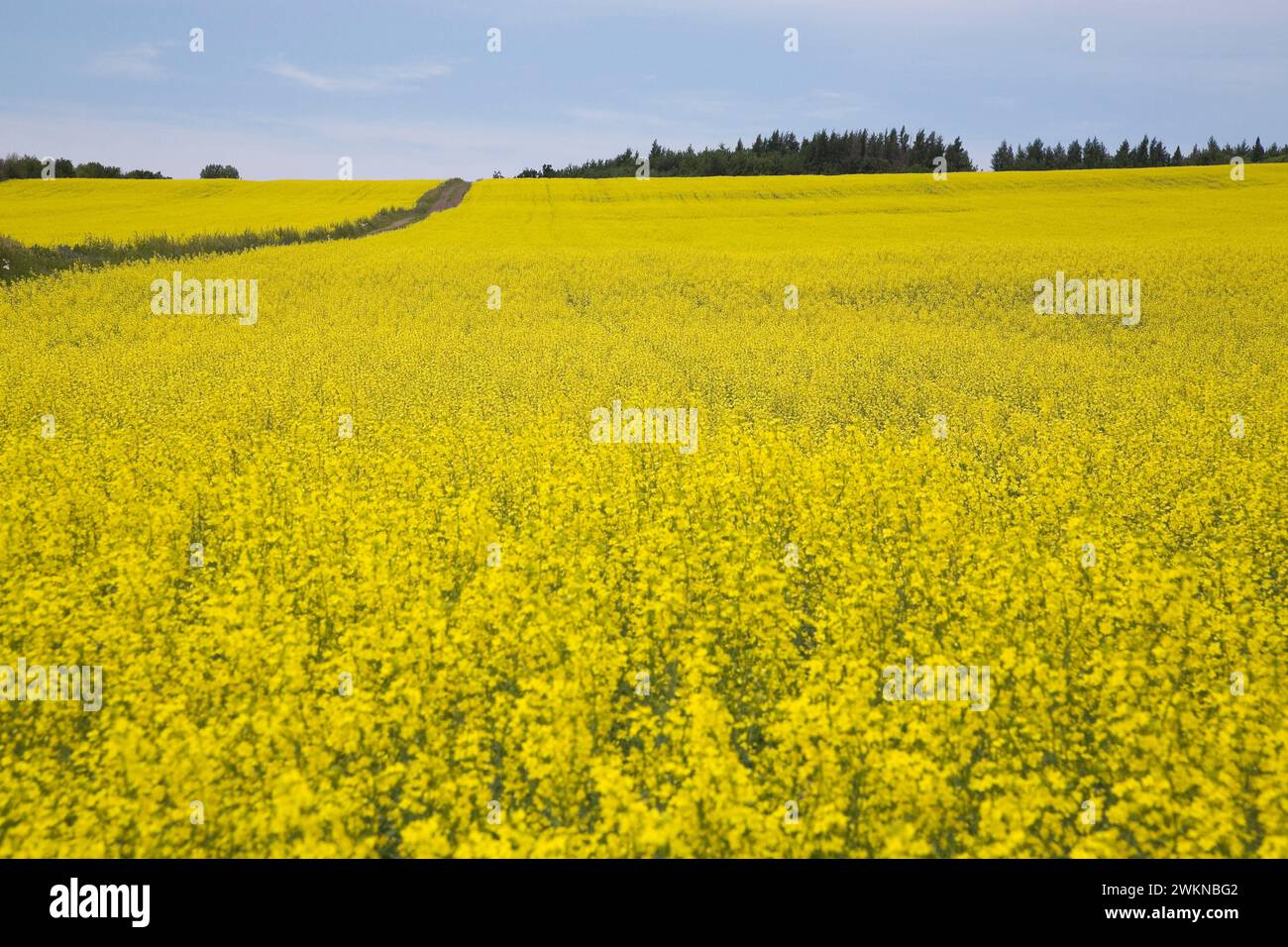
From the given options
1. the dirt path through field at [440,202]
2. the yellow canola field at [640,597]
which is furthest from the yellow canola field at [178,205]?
the yellow canola field at [640,597]

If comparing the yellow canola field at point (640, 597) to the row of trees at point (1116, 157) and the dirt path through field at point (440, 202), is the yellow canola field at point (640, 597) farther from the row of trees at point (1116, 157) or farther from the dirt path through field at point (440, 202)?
the row of trees at point (1116, 157)

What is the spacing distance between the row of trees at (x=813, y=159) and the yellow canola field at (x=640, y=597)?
319 feet

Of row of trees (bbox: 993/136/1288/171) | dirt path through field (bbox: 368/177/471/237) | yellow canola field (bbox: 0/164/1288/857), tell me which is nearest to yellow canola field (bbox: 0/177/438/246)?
dirt path through field (bbox: 368/177/471/237)

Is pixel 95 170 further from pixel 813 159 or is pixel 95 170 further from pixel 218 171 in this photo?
pixel 813 159

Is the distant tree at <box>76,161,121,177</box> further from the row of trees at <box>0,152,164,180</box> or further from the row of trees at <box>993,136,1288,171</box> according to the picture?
the row of trees at <box>993,136,1288,171</box>

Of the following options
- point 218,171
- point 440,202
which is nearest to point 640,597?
point 440,202

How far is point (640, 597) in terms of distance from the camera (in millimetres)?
6984

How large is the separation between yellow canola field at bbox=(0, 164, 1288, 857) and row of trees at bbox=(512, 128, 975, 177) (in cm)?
9725

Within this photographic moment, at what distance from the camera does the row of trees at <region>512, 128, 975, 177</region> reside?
10756 centimetres

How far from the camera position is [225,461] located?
35.8ft

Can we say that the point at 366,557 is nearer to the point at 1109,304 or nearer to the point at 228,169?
the point at 1109,304

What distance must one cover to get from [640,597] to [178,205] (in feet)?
234

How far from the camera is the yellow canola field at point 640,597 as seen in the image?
4680 millimetres
